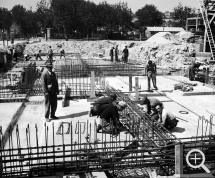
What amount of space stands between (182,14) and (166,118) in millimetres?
76238

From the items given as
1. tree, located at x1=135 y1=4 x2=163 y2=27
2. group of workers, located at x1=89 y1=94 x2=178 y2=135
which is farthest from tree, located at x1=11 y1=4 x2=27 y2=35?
group of workers, located at x1=89 y1=94 x2=178 y2=135

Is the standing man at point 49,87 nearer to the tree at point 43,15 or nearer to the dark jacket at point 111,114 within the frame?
the dark jacket at point 111,114

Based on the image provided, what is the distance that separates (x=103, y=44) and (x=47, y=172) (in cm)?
3776

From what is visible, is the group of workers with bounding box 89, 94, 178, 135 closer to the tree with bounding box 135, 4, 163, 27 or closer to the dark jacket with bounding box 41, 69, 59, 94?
the dark jacket with bounding box 41, 69, 59, 94

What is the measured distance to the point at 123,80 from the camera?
1639cm

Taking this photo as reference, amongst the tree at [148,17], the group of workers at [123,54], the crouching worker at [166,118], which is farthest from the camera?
the tree at [148,17]

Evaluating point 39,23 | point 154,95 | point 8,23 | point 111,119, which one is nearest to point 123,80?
point 154,95

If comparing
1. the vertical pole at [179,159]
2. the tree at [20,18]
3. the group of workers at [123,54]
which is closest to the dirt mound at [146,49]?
the group of workers at [123,54]

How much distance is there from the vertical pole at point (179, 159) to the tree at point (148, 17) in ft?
240

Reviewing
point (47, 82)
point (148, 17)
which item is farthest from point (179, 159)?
point (148, 17)

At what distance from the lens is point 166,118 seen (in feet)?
25.3

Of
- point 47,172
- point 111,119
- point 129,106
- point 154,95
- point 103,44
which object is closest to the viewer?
point 47,172

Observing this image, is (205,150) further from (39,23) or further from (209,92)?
(39,23)

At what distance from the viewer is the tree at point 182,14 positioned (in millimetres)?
77375
